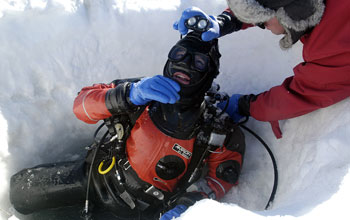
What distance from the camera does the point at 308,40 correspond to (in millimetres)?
1793

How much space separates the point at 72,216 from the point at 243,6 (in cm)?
234

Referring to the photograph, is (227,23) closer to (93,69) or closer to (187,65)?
(187,65)

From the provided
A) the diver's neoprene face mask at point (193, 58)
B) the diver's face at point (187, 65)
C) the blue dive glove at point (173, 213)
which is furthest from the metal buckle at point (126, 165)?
the diver's neoprene face mask at point (193, 58)

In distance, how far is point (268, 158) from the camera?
259 centimetres

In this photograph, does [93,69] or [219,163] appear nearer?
[219,163]

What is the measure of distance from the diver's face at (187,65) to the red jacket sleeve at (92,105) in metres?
0.52

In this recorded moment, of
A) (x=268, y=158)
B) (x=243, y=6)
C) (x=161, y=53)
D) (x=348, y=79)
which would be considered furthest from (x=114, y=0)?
(x=348, y=79)

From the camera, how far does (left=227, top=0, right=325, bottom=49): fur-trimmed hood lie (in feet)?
5.27

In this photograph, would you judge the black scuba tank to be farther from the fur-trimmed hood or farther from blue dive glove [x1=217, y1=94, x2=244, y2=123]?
the fur-trimmed hood

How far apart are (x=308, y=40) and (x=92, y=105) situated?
1.48 m

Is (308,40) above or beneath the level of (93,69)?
above

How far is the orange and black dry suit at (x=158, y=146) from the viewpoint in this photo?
7.25 ft

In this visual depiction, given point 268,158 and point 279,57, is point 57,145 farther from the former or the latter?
point 279,57

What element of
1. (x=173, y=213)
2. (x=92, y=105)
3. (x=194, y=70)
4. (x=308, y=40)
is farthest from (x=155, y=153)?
(x=308, y=40)
